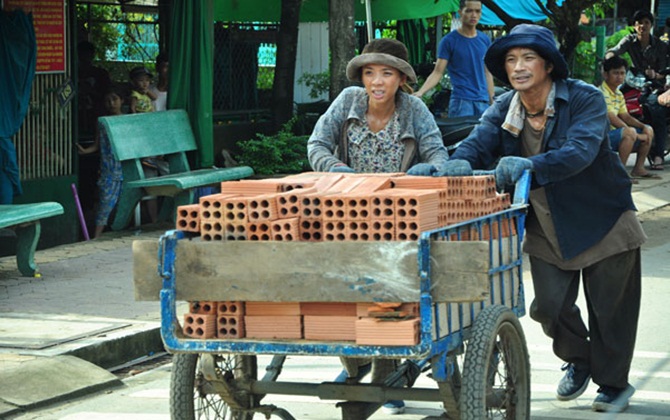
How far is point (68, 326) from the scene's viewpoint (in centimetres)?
817

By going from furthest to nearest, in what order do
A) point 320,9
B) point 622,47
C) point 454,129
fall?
point 320,9 < point 622,47 < point 454,129

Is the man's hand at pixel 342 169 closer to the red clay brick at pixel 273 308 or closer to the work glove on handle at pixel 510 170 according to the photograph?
the work glove on handle at pixel 510 170

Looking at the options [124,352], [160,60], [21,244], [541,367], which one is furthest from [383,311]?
[160,60]

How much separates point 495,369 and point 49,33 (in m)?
7.75

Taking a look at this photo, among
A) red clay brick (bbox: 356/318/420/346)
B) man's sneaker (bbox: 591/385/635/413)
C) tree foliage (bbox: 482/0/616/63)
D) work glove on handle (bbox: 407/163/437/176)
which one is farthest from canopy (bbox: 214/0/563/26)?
red clay brick (bbox: 356/318/420/346)

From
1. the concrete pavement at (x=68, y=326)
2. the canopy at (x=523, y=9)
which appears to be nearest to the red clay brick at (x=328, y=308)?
the concrete pavement at (x=68, y=326)

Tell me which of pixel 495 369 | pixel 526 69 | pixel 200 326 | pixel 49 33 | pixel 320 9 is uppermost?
pixel 320 9

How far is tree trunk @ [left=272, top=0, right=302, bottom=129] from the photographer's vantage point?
1609 centimetres

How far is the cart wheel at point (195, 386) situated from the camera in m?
5.12

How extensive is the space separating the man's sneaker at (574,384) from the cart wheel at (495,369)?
0.94 meters

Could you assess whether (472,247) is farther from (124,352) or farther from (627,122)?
(627,122)

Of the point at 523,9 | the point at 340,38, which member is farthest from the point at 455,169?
the point at 523,9

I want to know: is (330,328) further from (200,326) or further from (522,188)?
(522,188)

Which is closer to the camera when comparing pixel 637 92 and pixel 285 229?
pixel 285 229
